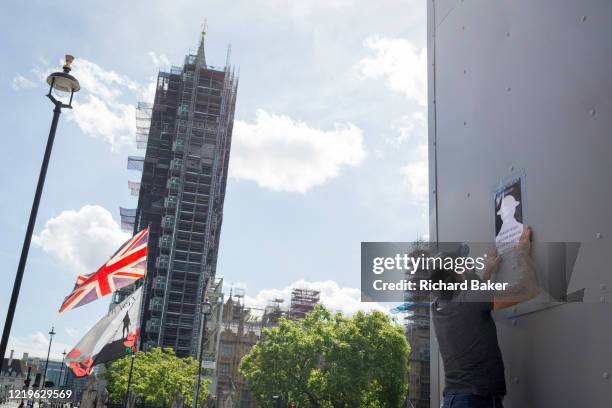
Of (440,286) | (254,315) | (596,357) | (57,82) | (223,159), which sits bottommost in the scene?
(596,357)

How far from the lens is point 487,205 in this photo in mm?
3793

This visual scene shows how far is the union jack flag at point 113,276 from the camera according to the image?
1482 cm

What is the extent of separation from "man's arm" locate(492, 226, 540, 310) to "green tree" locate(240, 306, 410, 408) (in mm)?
33458

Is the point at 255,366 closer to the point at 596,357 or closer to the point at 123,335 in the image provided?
the point at 123,335

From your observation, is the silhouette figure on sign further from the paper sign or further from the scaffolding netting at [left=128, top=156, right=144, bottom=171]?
the scaffolding netting at [left=128, top=156, right=144, bottom=171]

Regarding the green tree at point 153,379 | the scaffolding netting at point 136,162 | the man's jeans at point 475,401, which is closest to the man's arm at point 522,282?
the man's jeans at point 475,401

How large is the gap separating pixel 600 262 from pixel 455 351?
978mm

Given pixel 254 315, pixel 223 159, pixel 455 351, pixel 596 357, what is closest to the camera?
pixel 596 357

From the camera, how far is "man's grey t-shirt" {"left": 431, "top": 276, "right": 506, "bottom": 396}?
125 inches

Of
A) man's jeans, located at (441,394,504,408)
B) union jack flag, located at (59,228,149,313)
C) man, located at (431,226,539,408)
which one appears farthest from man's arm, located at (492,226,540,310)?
union jack flag, located at (59,228,149,313)

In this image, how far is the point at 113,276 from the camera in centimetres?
1603

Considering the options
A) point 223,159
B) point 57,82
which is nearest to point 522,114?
point 57,82

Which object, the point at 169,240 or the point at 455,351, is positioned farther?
the point at 169,240

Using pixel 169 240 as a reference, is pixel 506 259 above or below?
below
